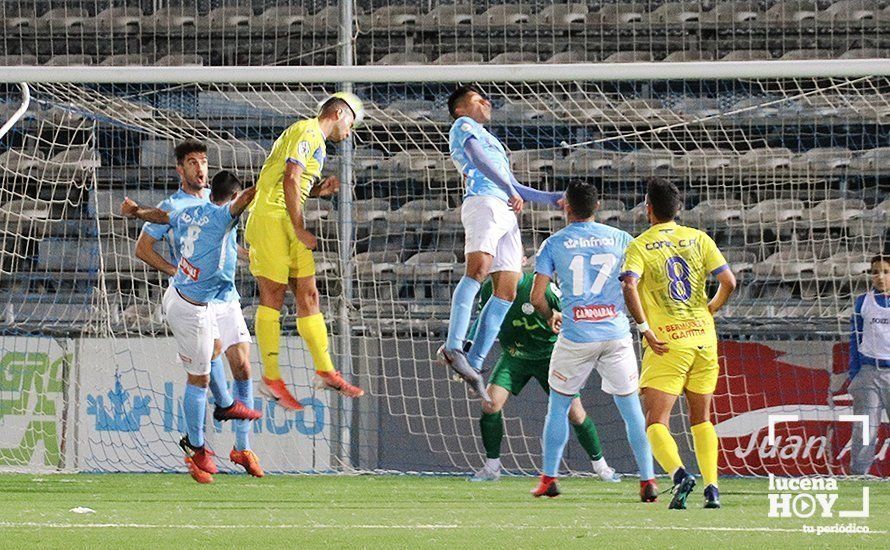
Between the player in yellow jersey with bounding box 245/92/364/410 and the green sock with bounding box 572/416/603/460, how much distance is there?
3753 millimetres

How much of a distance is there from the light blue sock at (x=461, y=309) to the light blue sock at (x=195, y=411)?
204cm

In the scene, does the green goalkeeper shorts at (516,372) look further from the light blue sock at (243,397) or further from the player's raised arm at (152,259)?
the player's raised arm at (152,259)

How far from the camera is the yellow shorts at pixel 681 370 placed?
6496 millimetres

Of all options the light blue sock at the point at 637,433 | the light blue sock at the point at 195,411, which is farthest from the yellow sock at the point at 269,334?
the light blue sock at the point at 195,411

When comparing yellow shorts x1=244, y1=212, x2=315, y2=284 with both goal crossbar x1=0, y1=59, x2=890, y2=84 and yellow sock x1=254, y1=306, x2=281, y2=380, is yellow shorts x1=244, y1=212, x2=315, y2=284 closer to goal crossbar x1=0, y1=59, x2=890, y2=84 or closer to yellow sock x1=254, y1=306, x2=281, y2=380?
yellow sock x1=254, y1=306, x2=281, y2=380

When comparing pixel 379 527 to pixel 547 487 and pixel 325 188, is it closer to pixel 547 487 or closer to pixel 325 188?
pixel 547 487

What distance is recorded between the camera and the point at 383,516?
6.60m

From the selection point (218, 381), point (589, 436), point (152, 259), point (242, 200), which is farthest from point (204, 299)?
point (589, 436)

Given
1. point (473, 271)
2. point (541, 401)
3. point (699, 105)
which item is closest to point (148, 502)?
point (473, 271)

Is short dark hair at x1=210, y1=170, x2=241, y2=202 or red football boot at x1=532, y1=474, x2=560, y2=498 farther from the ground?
short dark hair at x1=210, y1=170, x2=241, y2=202

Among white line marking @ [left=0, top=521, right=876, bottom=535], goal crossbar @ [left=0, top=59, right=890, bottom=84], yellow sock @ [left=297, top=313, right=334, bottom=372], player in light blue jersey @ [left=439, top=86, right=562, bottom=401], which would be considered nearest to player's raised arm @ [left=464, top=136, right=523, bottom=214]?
player in light blue jersey @ [left=439, top=86, right=562, bottom=401]

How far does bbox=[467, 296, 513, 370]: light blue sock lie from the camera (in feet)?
21.9

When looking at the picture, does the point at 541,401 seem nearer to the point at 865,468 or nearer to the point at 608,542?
the point at 865,468

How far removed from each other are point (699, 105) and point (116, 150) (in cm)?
517
